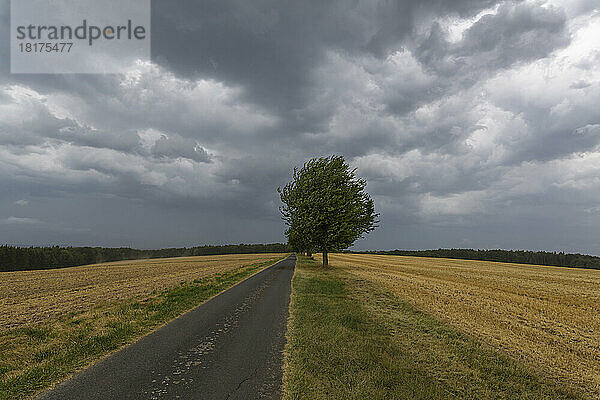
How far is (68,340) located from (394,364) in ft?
34.9

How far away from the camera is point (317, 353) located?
8547 mm

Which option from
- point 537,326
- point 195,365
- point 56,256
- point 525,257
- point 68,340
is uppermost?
point 195,365

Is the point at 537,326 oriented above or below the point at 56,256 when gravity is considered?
above

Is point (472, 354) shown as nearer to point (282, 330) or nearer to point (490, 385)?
point (490, 385)

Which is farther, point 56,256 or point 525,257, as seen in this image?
point 525,257

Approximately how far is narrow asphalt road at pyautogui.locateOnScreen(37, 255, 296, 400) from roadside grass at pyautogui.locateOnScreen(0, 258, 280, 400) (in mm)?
605

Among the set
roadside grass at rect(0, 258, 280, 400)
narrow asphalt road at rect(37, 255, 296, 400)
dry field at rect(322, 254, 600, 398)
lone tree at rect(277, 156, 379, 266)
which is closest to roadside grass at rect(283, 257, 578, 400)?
narrow asphalt road at rect(37, 255, 296, 400)

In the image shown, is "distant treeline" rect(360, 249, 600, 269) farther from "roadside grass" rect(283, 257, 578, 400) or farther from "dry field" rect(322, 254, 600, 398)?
"roadside grass" rect(283, 257, 578, 400)

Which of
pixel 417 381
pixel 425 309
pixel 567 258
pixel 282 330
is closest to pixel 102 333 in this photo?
pixel 282 330

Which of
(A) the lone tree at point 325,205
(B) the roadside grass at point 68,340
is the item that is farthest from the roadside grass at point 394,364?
(A) the lone tree at point 325,205

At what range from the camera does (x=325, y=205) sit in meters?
35.7

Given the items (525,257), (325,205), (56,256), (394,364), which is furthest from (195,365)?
(525,257)

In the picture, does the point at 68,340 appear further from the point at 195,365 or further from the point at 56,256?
the point at 56,256

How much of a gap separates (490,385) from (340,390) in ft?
12.1
